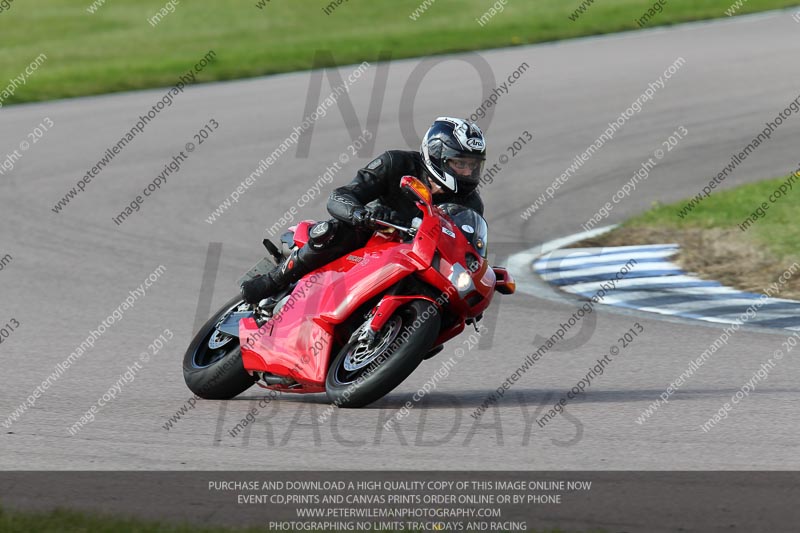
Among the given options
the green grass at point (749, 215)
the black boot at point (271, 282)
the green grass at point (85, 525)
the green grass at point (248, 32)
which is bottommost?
the green grass at point (248, 32)

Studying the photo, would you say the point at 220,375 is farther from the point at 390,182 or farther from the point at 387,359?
the point at 390,182

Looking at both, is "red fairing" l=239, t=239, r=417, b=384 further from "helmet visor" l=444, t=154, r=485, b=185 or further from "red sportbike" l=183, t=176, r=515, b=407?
"helmet visor" l=444, t=154, r=485, b=185

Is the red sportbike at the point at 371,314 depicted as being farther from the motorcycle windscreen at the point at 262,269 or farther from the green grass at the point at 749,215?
the green grass at the point at 749,215

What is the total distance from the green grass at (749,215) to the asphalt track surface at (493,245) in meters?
0.78

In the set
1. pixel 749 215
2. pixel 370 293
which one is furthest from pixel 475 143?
pixel 749 215

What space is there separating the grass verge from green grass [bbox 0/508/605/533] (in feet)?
23.5

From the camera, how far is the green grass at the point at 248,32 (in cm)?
2403

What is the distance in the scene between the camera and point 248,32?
30.7m

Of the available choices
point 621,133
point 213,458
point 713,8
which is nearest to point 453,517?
point 213,458

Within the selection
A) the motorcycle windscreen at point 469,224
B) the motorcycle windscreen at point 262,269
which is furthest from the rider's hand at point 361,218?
the motorcycle windscreen at point 262,269

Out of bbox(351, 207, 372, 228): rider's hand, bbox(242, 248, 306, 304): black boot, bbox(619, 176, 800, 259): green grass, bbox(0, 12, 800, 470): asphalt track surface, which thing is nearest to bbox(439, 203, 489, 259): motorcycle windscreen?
bbox(351, 207, 372, 228): rider's hand

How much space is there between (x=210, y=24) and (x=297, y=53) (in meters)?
7.28

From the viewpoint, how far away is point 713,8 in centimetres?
2870

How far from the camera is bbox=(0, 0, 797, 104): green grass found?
24.0m
